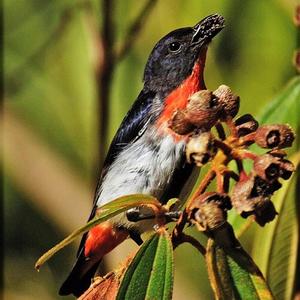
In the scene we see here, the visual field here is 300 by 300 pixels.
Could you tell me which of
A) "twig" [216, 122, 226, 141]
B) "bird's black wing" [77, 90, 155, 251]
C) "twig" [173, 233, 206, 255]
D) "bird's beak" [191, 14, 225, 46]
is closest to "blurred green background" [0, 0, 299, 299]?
"bird's black wing" [77, 90, 155, 251]

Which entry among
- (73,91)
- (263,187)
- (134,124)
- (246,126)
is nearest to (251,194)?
(263,187)

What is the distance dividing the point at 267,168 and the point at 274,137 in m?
0.08

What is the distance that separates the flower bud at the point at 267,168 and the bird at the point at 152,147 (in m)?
1.06

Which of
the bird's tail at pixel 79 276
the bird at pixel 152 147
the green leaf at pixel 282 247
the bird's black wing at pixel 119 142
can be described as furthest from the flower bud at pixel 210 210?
the bird's tail at pixel 79 276

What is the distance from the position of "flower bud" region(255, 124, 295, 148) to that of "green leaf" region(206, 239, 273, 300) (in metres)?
0.28

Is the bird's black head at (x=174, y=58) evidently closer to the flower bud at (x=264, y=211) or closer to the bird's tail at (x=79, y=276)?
the bird's tail at (x=79, y=276)

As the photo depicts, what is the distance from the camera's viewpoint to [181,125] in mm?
1727

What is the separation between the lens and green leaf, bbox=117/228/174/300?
1.79 meters

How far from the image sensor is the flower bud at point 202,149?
1.64m

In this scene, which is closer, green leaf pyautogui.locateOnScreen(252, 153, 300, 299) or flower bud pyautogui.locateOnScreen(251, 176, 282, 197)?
flower bud pyautogui.locateOnScreen(251, 176, 282, 197)

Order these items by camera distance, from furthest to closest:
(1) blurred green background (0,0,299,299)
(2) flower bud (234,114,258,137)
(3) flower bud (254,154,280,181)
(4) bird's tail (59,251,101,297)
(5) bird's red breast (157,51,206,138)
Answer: (1) blurred green background (0,0,299,299)
(4) bird's tail (59,251,101,297)
(5) bird's red breast (157,51,206,138)
(2) flower bud (234,114,258,137)
(3) flower bud (254,154,280,181)

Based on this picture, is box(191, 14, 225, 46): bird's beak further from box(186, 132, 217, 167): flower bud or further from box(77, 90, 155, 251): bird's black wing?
box(186, 132, 217, 167): flower bud

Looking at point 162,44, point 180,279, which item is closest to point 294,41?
point 162,44

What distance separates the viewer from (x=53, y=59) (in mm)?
3980
